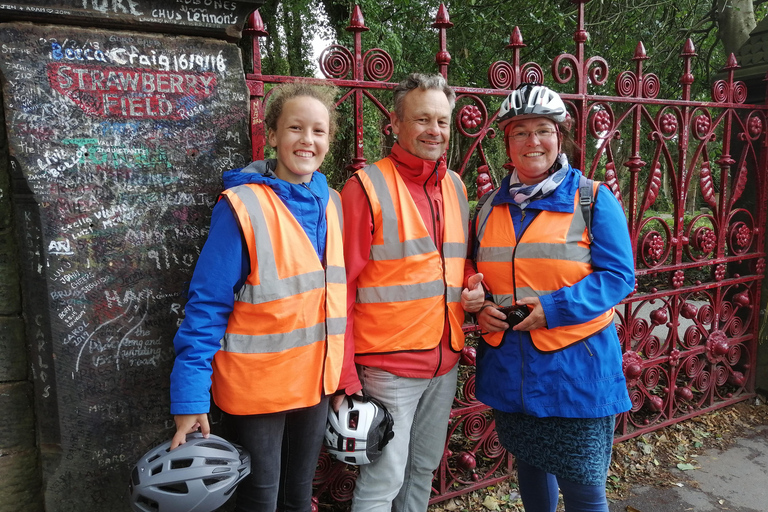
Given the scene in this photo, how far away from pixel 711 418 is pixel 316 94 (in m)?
3.78

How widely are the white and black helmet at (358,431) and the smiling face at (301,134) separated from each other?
0.90 meters

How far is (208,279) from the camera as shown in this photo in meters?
1.76

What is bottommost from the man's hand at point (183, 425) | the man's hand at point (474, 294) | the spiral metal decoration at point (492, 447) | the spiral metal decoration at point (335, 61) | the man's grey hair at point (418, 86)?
the spiral metal decoration at point (492, 447)

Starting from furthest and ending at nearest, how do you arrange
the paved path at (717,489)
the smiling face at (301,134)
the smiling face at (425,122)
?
the paved path at (717,489) < the smiling face at (425,122) < the smiling face at (301,134)

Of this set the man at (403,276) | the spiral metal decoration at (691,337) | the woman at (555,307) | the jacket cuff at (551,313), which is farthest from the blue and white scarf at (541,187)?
the spiral metal decoration at (691,337)

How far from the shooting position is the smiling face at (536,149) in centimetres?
222

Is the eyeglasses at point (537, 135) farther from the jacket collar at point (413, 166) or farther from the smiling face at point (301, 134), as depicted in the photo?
the smiling face at point (301, 134)

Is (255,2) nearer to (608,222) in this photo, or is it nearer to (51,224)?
(51,224)

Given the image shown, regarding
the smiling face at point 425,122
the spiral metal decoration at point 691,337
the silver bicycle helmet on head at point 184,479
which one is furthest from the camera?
the spiral metal decoration at point 691,337

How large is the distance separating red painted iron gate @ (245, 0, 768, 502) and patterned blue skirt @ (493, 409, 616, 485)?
2.55 ft

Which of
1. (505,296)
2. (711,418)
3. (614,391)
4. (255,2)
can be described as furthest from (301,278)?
(711,418)

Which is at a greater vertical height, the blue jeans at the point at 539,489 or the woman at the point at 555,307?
the woman at the point at 555,307

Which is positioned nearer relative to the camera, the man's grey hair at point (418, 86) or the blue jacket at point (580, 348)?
the blue jacket at point (580, 348)

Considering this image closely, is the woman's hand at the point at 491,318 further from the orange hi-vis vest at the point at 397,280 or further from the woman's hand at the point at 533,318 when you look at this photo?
the orange hi-vis vest at the point at 397,280
